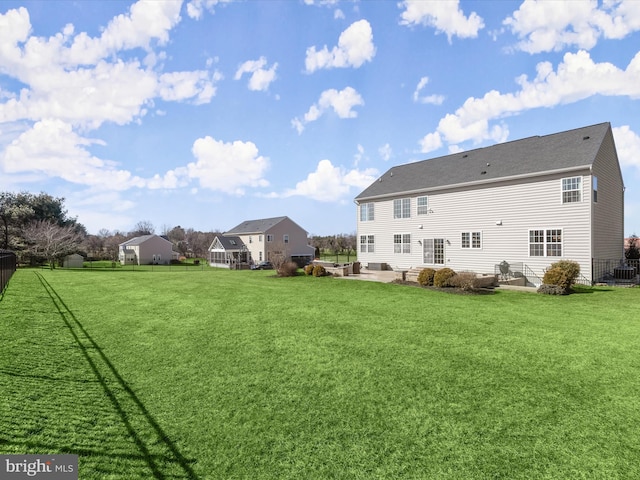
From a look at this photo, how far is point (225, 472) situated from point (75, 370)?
4244 millimetres

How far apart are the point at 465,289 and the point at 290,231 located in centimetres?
3710

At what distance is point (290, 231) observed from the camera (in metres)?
51.0

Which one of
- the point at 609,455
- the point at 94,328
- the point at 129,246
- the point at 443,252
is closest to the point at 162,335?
the point at 94,328

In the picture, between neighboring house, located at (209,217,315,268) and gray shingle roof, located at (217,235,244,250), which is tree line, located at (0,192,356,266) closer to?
neighboring house, located at (209,217,315,268)

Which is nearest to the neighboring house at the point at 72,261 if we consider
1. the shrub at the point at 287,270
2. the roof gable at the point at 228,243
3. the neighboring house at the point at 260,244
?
the neighboring house at the point at 260,244

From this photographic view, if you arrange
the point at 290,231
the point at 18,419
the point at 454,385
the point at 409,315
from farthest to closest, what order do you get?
the point at 290,231
the point at 409,315
the point at 454,385
the point at 18,419

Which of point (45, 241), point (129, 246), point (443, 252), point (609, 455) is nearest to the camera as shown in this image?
point (609, 455)

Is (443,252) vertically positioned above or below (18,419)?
above

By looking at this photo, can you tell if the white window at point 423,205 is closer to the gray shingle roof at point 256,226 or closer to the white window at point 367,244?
the white window at point 367,244

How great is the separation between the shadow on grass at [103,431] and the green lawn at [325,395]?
2 centimetres

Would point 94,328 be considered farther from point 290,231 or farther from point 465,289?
point 290,231

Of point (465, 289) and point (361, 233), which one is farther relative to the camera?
point (361, 233)

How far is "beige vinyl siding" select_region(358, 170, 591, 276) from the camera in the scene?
17.7 metres
